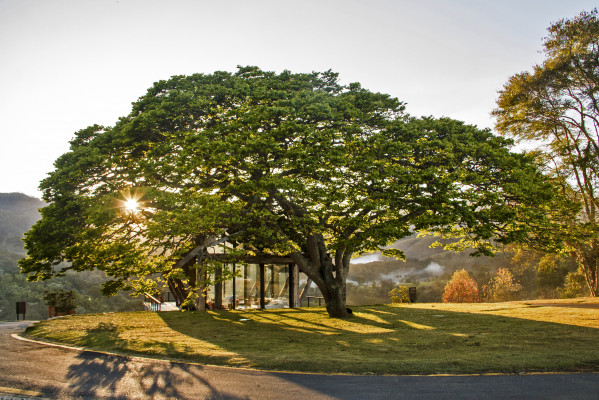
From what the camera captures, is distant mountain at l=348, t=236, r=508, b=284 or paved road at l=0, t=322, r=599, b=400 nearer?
paved road at l=0, t=322, r=599, b=400

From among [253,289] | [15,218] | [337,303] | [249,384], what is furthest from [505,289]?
[15,218]

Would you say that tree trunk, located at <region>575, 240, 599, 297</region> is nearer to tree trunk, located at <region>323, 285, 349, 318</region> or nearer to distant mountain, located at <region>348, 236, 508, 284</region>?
tree trunk, located at <region>323, 285, 349, 318</region>

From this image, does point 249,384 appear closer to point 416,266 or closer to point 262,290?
point 262,290

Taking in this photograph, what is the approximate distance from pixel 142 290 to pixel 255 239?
764 cm

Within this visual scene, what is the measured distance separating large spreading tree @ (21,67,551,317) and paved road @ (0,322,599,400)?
726 centimetres

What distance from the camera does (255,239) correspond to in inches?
954

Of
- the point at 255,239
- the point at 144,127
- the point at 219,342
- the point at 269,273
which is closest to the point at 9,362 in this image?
the point at 219,342

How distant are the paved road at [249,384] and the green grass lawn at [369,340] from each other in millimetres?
778

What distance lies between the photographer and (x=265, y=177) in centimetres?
1852

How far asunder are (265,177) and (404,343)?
8776 mm

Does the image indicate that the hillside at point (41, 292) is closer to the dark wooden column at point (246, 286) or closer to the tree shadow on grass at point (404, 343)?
the dark wooden column at point (246, 286)

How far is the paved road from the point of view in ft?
Result: 27.5

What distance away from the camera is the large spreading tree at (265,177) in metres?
18.5

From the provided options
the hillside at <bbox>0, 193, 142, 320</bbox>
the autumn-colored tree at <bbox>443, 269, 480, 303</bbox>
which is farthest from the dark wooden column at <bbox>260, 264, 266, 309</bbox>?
the hillside at <bbox>0, 193, 142, 320</bbox>
